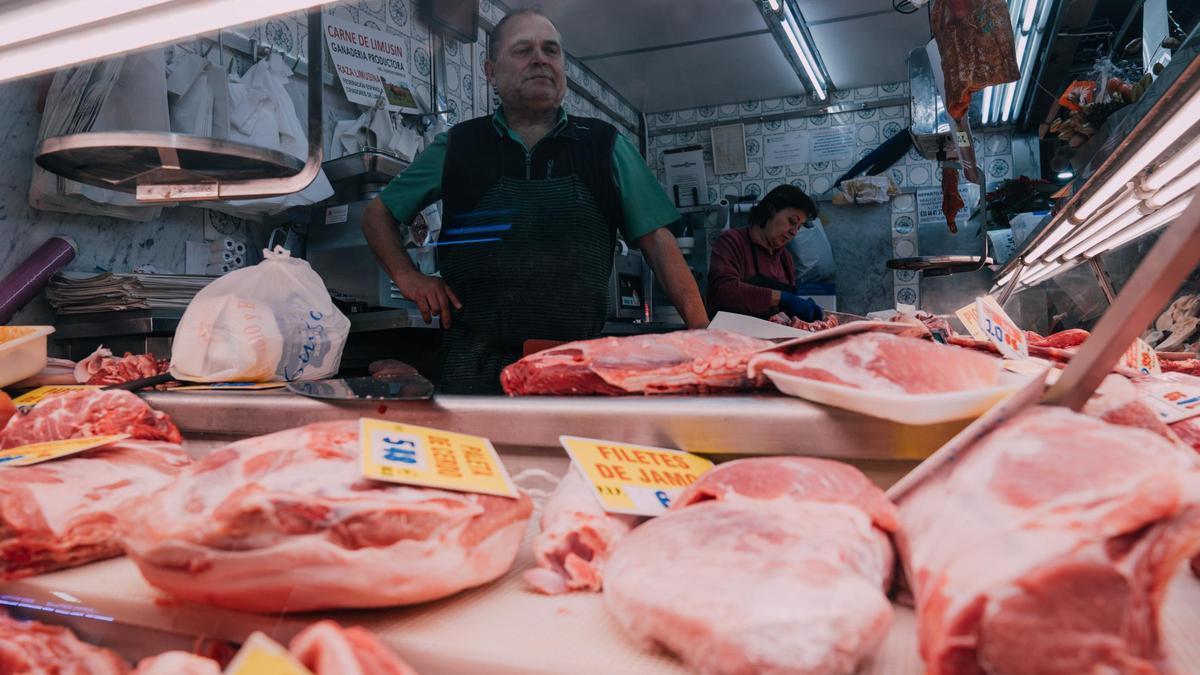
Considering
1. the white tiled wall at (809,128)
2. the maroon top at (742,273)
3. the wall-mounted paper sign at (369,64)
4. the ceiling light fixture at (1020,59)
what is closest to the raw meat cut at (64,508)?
the ceiling light fixture at (1020,59)

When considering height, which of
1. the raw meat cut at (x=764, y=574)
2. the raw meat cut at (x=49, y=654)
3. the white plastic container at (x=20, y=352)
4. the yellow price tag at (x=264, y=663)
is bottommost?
the raw meat cut at (x=49, y=654)

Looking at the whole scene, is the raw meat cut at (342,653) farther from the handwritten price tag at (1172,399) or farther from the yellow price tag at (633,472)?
the handwritten price tag at (1172,399)

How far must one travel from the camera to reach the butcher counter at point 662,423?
98 centimetres

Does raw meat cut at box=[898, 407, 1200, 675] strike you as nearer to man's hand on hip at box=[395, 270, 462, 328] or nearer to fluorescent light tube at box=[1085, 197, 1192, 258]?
fluorescent light tube at box=[1085, 197, 1192, 258]

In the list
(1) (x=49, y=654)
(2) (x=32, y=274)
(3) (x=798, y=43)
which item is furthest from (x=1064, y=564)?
(3) (x=798, y=43)

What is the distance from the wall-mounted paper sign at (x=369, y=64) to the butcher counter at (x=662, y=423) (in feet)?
13.5

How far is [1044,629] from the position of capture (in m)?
0.56

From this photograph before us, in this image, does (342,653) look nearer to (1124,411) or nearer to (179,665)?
(179,665)

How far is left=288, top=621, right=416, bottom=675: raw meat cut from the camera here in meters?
0.65

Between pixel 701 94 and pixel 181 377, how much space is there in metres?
7.80

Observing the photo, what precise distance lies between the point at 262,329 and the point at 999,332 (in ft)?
5.61

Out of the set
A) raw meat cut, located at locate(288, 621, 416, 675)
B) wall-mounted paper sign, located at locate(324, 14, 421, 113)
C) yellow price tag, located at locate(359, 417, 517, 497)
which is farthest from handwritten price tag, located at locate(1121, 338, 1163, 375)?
wall-mounted paper sign, located at locate(324, 14, 421, 113)

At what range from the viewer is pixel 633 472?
0.97 m

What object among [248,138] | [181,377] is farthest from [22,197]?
[181,377]
